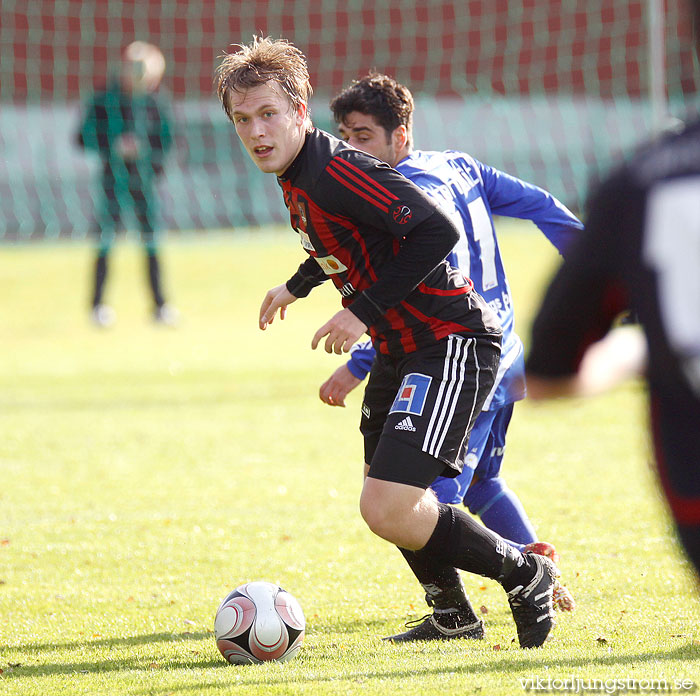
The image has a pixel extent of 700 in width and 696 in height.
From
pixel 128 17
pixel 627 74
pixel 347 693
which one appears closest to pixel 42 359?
pixel 347 693

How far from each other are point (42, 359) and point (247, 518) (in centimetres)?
708

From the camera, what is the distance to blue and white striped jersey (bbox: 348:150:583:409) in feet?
13.9

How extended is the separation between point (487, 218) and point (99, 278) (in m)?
9.34

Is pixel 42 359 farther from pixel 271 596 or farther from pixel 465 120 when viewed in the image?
pixel 465 120

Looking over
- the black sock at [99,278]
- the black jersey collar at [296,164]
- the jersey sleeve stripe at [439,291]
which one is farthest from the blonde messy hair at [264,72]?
the black sock at [99,278]

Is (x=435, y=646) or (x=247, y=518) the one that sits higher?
(x=435, y=646)

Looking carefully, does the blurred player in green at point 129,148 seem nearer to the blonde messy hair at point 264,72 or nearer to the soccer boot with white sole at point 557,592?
the blonde messy hair at point 264,72

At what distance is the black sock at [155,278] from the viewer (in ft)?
41.7

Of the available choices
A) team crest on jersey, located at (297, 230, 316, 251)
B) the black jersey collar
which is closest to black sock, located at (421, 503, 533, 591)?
team crest on jersey, located at (297, 230, 316, 251)

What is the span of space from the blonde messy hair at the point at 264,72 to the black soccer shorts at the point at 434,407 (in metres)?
0.98

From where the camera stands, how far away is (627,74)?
22.5 m

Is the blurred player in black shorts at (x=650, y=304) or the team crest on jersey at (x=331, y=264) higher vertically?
the blurred player in black shorts at (x=650, y=304)

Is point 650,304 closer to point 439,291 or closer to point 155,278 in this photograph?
point 439,291

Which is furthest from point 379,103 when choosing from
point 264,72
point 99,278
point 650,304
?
point 99,278
